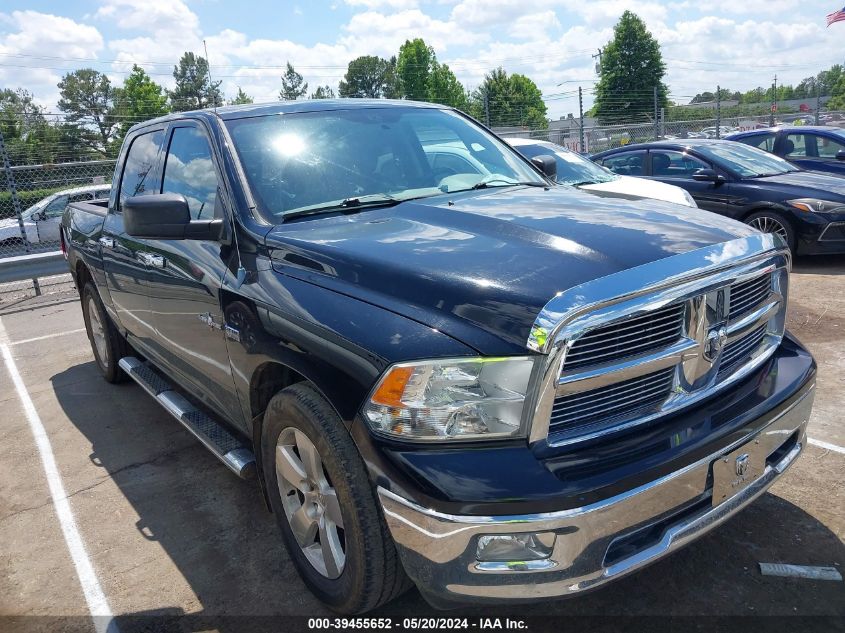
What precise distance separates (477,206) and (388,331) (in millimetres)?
1030

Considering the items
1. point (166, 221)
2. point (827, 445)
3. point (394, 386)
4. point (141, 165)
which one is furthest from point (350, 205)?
point (827, 445)

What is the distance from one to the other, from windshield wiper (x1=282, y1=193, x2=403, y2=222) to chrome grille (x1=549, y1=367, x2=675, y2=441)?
1447 mm

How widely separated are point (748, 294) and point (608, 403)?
81 centimetres

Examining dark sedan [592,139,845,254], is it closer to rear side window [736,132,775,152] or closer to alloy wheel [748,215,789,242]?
alloy wheel [748,215,789,242]

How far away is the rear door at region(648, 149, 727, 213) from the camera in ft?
29.3

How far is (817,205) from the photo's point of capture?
8.07 meters

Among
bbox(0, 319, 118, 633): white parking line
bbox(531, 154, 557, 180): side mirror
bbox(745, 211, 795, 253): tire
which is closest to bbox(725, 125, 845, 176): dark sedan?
bbox(745, 211, 795, 253): tire

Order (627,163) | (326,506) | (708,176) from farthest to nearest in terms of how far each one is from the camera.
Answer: (627,163) < (708,176) < (326,506)

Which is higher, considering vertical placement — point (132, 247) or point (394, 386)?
point (132, 247)

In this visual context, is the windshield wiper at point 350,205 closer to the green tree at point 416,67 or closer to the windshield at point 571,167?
the windshield at point 571,167

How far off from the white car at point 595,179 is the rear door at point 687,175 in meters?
0.76

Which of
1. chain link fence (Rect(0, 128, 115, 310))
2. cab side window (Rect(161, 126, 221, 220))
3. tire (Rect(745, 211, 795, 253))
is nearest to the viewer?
cab side window (Rect(161, 126, 221, 220))

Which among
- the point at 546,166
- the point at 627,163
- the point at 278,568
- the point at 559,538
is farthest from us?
the point at 627,163

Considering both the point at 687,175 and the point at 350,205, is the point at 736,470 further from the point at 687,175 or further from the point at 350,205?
the point at 687,175
